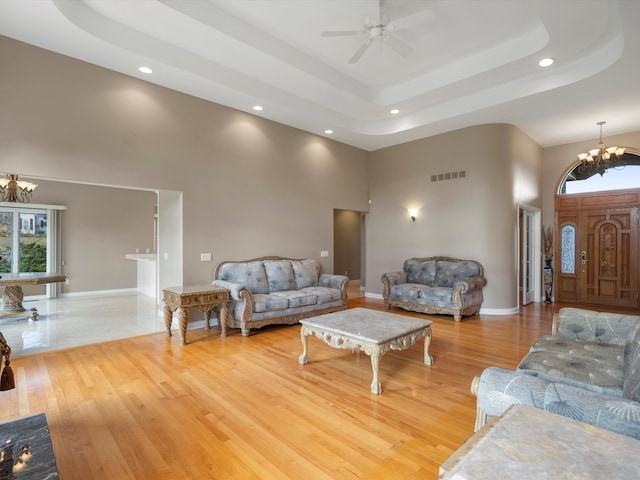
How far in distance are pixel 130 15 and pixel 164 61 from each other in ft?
1.81

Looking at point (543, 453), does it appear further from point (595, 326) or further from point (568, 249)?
point (568, 249)

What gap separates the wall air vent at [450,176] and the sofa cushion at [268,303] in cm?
402

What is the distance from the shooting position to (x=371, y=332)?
3.13 m

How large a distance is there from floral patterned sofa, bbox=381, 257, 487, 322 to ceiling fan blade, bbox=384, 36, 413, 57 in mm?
3676

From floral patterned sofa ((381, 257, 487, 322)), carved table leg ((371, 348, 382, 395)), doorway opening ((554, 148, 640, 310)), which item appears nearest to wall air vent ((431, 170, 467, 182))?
floral patterned sofa ((381, 257, 487, 322))

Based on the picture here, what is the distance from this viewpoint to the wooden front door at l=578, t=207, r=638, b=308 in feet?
21.1

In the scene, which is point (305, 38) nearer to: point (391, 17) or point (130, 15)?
point (391, 17)

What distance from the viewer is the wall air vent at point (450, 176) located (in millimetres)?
6293

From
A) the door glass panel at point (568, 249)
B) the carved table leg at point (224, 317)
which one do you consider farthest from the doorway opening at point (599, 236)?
the carved table leg at point (224, 317)

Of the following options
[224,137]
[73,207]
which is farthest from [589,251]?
[73,207]

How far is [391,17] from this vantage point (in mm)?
3838

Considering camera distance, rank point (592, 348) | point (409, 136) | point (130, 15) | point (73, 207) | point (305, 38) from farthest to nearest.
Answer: point (73, 207) < point (409, 136) < point (305, 38) < point (130, 15) < point (592, 348)

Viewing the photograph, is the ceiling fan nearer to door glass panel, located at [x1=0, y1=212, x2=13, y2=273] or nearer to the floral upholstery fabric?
the floral upholstery fabric

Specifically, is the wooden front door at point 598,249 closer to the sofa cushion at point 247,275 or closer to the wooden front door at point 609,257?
the wooden front door at point 609,257
